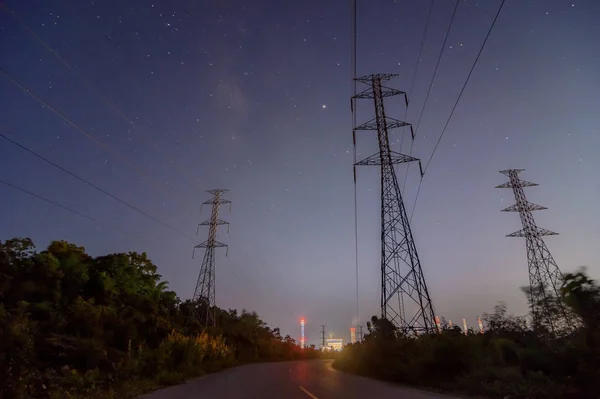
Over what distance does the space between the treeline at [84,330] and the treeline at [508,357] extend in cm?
1124

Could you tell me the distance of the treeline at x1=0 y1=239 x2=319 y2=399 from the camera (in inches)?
408

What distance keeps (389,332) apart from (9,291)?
19.9m

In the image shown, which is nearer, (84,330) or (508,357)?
(508,357)

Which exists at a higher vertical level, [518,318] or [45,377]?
[518,318]

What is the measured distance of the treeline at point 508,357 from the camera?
10.4 m

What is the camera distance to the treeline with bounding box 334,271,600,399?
1038 centimetres

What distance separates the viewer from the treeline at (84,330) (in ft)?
34.0

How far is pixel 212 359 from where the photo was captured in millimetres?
30047

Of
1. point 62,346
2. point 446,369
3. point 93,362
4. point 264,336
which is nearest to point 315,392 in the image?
point 446,369

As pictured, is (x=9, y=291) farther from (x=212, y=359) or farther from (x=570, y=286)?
(x=570, y=286)

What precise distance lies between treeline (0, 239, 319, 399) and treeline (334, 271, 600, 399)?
36.9 ft

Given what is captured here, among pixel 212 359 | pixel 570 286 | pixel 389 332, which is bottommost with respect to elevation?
pixel 212 359

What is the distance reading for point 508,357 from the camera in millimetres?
14133

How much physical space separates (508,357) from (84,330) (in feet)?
64.3
